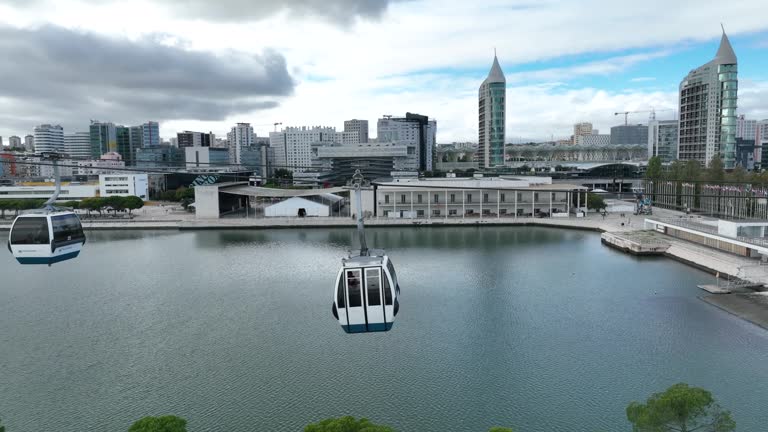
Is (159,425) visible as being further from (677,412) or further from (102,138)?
(102,138)

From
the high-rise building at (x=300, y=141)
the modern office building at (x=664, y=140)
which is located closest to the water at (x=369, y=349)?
the modern office building at (x=664, y=140)

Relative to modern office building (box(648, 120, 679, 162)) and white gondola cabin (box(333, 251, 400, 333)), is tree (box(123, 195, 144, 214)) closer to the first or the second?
white gondola cabin (box(333, 251, 400, 333))

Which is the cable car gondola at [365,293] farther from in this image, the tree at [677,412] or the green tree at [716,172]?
the green tree at [716,172]

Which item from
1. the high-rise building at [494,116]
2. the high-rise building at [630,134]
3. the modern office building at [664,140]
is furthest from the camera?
the high-rise building at [630,134]

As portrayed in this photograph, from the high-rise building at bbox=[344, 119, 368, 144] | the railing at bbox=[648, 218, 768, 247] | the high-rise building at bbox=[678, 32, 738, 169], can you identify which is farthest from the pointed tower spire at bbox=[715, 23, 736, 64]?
the high-rise building at bbox=[344, 119, 368, 144]

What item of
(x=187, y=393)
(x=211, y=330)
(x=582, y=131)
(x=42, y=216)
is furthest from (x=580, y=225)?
(x=582, y=131)
